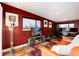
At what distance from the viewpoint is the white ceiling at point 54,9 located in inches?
103

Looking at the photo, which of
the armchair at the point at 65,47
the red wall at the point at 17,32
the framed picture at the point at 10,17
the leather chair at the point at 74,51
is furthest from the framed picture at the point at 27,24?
the leather chair at the point at 74,51

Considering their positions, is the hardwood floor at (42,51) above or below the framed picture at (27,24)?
below

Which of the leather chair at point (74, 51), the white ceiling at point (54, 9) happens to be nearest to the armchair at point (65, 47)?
the leather chair at point (74, 51)

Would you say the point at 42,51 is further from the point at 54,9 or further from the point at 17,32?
the point at 54,9

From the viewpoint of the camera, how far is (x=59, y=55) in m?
2.62

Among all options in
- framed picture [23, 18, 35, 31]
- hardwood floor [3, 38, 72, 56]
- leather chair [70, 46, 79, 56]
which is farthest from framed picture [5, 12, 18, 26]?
leather chair [70, 46, 79, 56]

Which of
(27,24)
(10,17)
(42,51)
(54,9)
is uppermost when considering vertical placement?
(54,9)

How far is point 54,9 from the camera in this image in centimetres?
275

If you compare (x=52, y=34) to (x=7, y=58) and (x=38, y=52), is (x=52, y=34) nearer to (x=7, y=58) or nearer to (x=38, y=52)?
(x=38, y=52)

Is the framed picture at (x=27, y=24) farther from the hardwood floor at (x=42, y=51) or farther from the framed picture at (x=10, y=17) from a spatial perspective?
the hardwood floor at (x=42, y=51)

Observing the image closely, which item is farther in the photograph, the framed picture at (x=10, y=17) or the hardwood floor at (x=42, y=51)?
the hardwood floor at (x=42, y=51)

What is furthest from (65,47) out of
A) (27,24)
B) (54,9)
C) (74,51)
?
(27,24)

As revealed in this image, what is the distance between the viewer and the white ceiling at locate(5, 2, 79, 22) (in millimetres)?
2625

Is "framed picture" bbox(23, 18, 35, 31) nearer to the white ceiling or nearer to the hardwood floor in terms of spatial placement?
the white ceiling
